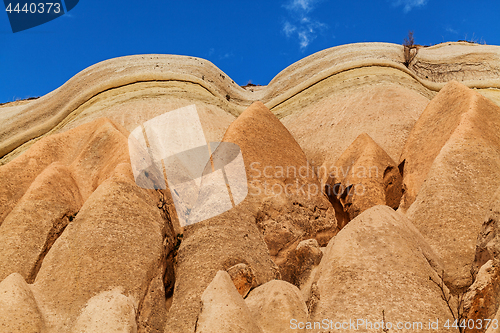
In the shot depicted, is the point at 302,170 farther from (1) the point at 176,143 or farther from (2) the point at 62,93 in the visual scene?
(2) the point at 62,93

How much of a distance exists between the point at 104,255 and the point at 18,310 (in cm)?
143

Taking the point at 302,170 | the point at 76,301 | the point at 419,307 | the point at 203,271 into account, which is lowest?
the point at 419,307

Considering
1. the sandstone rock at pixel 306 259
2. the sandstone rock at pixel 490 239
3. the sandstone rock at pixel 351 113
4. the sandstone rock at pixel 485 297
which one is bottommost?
the sandstone rock at pixel 485 297

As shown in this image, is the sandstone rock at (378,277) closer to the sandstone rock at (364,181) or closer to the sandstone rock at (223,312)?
the sandstone rock at (223,312)

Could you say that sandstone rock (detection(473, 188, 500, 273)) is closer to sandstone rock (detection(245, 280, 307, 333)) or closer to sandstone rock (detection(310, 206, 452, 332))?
sandstone rock (detection(310, 206, 452, 332))

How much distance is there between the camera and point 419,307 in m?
6.18

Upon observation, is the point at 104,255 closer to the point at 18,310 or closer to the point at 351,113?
the point at 18,310

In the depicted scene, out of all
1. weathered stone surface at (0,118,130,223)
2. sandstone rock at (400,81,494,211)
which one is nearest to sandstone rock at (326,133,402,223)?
sandstone rock at (400,81,494,211)

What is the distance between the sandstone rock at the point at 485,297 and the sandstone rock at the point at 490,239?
173 millimetres

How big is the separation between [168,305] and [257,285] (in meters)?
1.52

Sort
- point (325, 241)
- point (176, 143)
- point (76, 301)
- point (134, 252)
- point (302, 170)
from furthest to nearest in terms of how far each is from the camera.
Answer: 1. point (176, 143)
2. point (302, 170)
3. point (325, 241)
4. point (134, 252)
5. point (76, 301)

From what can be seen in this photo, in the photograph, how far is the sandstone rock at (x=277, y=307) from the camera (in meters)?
6.81

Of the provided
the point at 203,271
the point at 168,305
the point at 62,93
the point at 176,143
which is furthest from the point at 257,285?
the point at 62,93

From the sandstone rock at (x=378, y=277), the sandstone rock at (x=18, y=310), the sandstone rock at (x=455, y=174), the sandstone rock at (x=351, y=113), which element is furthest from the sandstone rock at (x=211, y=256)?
the sandstone rock at (x=351, y=113)
